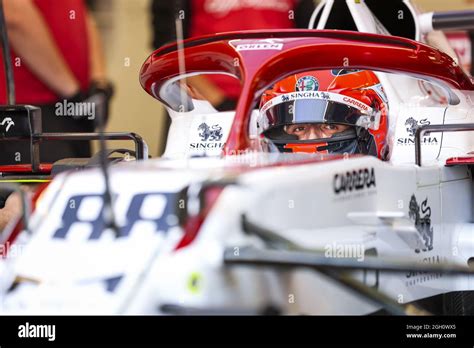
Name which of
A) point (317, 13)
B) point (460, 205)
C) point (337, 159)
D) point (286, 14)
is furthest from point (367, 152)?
point (286, 14)

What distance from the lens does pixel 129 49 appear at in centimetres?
414

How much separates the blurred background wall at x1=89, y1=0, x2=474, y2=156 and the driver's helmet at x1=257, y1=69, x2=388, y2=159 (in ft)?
4.44

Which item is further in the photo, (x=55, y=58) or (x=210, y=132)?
(x=55, y=58)

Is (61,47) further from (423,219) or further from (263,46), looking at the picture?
(423,219)

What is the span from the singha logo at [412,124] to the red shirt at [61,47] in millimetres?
1684

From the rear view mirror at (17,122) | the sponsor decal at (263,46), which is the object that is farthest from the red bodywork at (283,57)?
the rear view mirror at (17,122)

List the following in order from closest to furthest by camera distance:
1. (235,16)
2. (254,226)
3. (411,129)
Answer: (254,226) < (411,129) < (235,16)

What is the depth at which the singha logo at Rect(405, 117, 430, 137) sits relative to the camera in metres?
3.09

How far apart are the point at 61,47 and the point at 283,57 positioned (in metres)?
2.05

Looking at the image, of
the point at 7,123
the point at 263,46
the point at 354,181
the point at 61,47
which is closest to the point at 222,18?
the point at 61,47

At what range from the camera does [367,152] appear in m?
2.87

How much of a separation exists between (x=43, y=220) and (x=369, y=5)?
2259 mm

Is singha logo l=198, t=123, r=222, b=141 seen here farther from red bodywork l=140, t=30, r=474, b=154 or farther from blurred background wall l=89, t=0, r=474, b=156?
blurred background wall l=89, t=0, r=474, b=156

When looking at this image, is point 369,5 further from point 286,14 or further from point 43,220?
point 43,220
